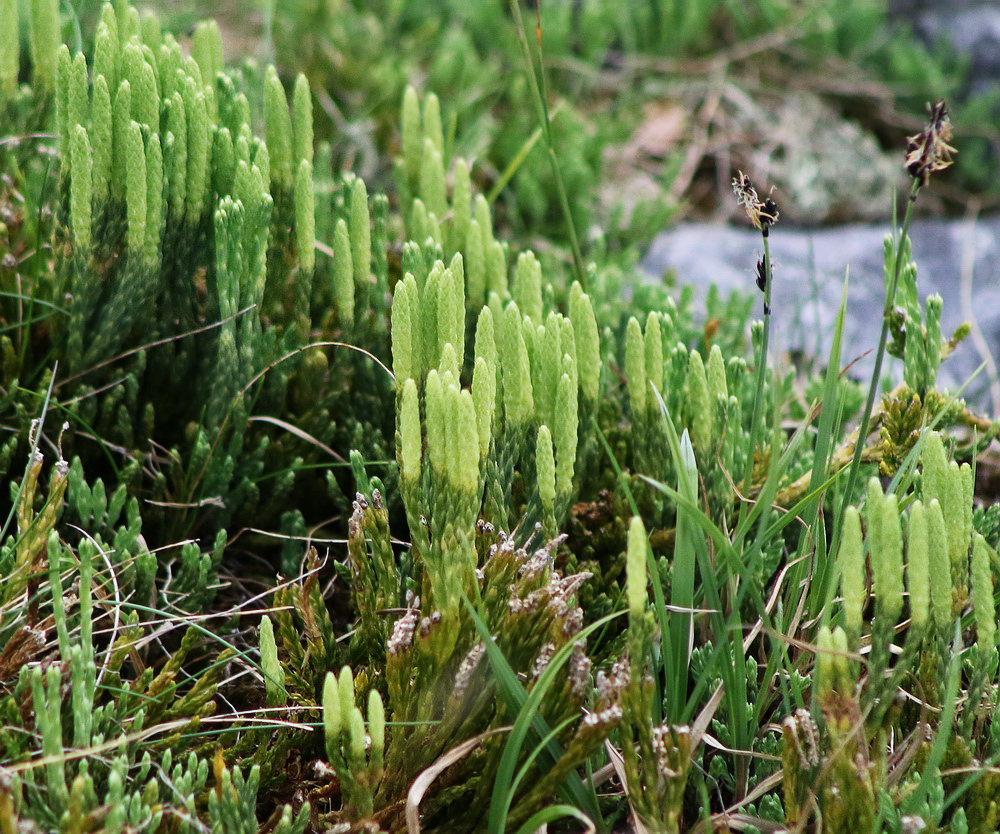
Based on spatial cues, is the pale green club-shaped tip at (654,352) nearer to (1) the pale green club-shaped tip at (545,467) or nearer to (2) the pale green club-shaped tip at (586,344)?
(2) the pale green club-shaped tip at (586,344)

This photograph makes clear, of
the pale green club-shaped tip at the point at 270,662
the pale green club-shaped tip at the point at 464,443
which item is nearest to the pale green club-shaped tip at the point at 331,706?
the pale green club-shaped tip at the point at 270,662

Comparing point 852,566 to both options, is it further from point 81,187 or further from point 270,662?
point 81,187

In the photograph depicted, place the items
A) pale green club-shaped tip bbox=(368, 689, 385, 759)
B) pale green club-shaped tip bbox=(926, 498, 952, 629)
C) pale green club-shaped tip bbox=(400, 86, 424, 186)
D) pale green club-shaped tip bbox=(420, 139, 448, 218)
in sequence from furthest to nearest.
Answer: pale green club-shaped tip bbox=(400, 86, 424, 186)
pale green club-shaped tip bbox=(420, 139, 448, 218)
pale green club-shaped tip bbox=(926, 498, 952, 629)
pale green club-shaped tip bbox=(368, 689, 385, 759)

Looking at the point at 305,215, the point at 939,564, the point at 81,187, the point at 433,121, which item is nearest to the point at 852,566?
the point at 939,564

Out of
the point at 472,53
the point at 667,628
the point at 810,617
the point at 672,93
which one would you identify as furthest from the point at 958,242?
the point at 667,628

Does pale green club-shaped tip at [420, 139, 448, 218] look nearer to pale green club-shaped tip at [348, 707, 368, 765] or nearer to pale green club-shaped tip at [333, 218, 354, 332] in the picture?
pale green club-shaped tip at [333, 218, 354, 332]

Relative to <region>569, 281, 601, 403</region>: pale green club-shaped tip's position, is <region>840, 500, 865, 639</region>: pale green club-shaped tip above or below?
below

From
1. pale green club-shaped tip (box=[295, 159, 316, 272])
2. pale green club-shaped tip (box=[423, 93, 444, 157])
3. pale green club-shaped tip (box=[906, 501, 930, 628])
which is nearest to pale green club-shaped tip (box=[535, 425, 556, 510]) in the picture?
pale green club-shaped tip (box=[906, 501, 930, 628])

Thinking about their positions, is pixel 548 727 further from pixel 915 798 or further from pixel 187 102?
pixel 187 102
